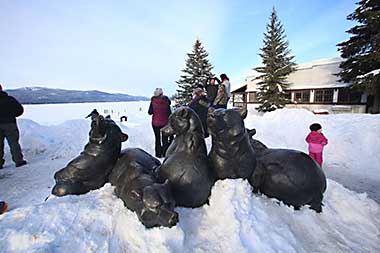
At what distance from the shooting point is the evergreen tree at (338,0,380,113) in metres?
13.1

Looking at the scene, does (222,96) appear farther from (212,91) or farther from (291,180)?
(291,180)

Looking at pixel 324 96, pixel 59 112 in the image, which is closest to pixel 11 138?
pixel 59 112

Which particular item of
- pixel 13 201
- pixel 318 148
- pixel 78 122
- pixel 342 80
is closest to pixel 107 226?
pixel 13 201

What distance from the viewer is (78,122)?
983 centimetres

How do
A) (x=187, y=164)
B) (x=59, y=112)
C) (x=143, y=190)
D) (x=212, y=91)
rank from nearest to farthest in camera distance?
1. (x=143, y=190)
2. (x=187, y=164)
3. (x=212, y=91)
4. (x=59, y=112)

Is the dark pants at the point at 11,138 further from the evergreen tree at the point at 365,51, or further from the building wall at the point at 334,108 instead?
A: the building wall at the point at 334,108

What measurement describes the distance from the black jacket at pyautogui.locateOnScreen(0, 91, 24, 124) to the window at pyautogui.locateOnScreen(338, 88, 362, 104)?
19343 mm

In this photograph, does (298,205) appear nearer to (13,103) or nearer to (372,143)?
(372,143)

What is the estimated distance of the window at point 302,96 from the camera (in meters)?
19.9

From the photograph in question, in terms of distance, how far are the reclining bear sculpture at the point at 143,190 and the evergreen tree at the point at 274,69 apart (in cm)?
1950

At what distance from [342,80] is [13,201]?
64.9 feet

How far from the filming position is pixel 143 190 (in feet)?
5.06

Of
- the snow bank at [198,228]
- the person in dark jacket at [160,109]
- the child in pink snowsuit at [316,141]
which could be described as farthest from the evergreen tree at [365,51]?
the snow bank at [198,228]

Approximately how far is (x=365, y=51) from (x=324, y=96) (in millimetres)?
5116
